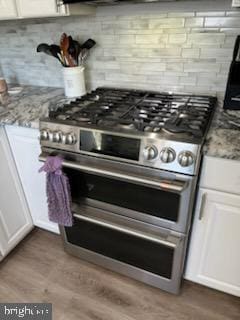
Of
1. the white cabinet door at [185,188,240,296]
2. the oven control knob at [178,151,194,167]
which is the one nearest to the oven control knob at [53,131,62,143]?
the oven control knob at [178,151,194,167]

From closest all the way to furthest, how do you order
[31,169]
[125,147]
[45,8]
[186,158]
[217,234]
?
[186,158], [125,147], [217,234], [45,8], [31,169]

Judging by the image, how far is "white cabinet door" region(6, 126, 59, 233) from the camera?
1337mm

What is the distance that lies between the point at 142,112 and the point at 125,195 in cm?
39

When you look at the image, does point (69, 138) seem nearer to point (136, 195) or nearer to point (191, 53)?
point (136, 195)

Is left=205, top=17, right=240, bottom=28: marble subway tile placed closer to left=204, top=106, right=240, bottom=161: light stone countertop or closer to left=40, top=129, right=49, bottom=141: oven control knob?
left=204, top=106, right=240, bottom=161: light stone countertop

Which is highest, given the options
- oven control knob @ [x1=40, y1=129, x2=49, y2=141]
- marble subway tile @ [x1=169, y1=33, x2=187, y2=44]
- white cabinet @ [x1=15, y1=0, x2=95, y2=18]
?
white cabinet @ [x1=15, y1=0, x2=95, y2=18]

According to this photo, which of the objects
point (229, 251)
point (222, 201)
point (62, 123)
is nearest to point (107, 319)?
point (229, 251)

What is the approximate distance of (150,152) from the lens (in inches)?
37.2

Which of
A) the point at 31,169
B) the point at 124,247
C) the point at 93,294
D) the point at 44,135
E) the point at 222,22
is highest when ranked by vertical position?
the point at 222,22

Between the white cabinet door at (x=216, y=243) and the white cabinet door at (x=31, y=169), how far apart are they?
884mm

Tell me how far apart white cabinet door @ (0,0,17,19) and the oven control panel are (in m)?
0.66

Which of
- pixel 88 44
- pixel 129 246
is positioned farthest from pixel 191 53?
pixel 129 246

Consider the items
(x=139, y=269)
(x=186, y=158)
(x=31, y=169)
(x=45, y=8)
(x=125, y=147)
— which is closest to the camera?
(x=186, y=158)

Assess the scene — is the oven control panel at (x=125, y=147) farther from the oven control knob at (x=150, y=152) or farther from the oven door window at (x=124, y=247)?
the oven door window at (x=124, y=247)
